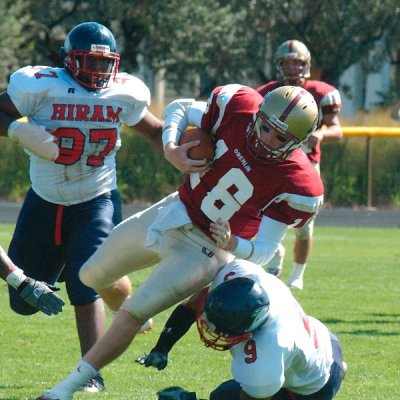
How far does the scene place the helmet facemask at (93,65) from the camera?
528cm

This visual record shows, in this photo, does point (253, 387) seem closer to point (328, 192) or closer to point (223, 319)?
point (223, 319)

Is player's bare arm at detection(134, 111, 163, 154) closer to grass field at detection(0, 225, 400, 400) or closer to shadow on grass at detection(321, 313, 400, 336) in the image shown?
grass field at detection(0, 225, 400, 400)

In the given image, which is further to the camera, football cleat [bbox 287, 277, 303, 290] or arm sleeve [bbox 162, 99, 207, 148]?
football cleat [bbox 287, 277, 303, 290]

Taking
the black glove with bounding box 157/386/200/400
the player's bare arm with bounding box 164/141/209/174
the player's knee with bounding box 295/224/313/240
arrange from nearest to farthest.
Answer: the black glove with bounding box 157/386/200/400
the player's bare arm with bounding box 164/141/209/174
the player's knee with bounding box 295/224/313/240

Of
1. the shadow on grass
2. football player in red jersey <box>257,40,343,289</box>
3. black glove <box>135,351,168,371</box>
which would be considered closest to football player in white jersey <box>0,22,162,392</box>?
black glove <box>135,351,168,371</box>

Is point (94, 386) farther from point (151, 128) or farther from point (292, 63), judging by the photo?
point (292, 63)

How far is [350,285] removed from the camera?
9.26m

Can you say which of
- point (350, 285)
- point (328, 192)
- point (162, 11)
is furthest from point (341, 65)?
point (350, 285)

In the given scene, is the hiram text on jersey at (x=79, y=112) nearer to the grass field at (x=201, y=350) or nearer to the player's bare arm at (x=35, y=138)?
the player's bare arm at (x=35, y=138)

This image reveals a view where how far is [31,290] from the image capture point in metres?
4.93

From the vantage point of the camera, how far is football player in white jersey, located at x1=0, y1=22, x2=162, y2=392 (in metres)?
5.28

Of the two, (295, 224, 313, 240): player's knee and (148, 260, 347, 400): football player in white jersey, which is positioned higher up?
(148, 260, 347, 400): football player in white jersey

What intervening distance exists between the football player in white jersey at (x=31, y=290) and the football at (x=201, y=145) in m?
0.90

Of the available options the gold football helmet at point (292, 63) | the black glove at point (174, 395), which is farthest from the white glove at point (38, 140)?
the gold football helmet at point (292, 63)
